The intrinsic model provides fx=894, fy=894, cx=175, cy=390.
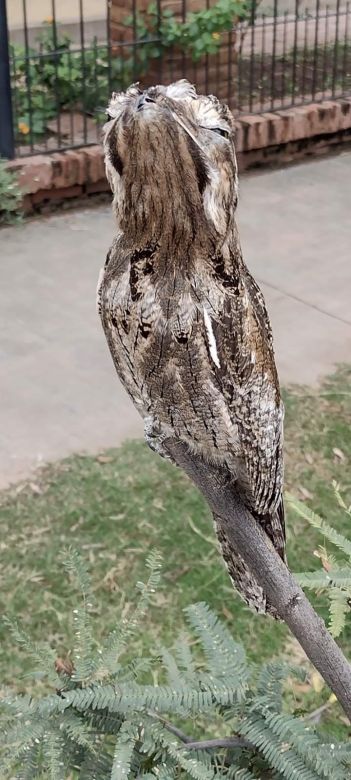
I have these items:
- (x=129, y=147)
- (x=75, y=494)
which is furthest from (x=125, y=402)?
(x=129, y=147)

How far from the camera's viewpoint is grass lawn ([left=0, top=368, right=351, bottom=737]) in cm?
298

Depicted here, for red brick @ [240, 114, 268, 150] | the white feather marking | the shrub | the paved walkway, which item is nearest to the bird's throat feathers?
the white feather marking

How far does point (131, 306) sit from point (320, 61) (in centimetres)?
837

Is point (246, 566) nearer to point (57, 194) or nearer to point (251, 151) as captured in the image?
point (57, 194)

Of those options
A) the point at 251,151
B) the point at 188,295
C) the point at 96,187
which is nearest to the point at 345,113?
the point at 251,151

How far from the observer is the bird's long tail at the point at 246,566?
1610mm

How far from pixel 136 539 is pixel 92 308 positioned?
186 cm

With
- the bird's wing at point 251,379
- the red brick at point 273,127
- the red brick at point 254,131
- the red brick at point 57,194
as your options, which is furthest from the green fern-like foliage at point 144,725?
the red brick at point 273,127

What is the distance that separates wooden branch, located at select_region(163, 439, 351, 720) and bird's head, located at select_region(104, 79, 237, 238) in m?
0.45

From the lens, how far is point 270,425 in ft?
4.84

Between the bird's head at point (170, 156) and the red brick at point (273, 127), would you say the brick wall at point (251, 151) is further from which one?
the bird's head at point (170, 156)

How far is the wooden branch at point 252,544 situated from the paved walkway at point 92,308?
2.26 meters

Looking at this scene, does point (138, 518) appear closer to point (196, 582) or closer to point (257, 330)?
point (196, 582)

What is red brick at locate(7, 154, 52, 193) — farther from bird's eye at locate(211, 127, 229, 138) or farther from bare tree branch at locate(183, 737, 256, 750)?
bird's eye at locate(211, 127, 229, 138)
